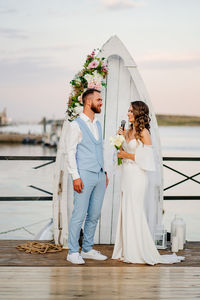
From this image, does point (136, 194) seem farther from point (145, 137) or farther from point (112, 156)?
point (112, 156)

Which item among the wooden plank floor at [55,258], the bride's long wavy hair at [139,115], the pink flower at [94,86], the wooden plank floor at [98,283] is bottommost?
the wooden plank floor at [98,283]

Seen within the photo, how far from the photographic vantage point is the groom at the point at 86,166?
430 cm

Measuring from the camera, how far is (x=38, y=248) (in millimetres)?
4832

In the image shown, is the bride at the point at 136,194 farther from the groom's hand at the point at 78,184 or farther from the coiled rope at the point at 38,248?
the coiled rope at the point at 38,248

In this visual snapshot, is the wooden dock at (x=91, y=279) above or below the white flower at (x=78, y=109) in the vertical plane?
below

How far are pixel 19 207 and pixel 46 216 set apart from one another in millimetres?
2291

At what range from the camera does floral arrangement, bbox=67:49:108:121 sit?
4875mm

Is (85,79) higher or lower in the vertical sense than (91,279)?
higher

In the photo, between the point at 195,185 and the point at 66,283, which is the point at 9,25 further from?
the point at 66,283

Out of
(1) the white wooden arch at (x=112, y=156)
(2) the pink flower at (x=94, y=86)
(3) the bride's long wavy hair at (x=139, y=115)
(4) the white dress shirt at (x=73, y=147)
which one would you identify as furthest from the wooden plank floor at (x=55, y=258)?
(2) the pink flower at (x=94, y=86)

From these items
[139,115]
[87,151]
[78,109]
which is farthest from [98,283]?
[78,109]

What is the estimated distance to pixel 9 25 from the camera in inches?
707

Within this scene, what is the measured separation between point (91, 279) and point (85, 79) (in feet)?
6.04

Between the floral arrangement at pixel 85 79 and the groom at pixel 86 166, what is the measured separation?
47 centimetres
